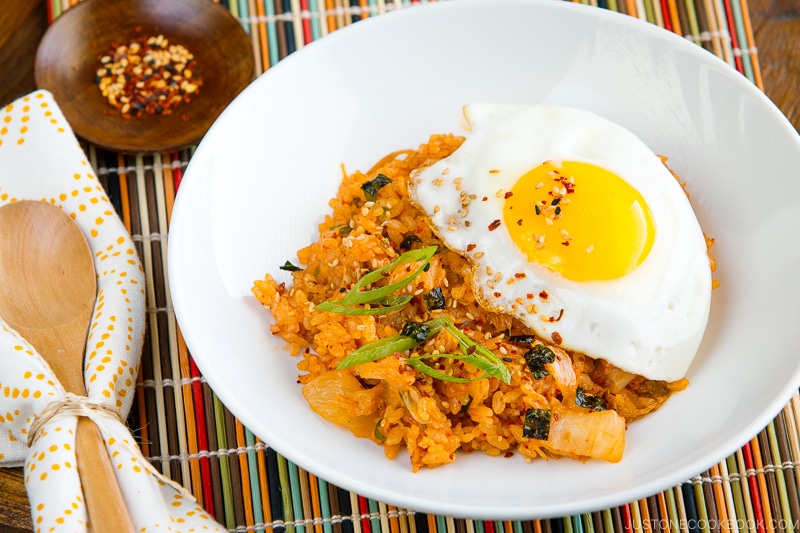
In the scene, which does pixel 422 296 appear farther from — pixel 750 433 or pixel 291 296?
pixel 750 433

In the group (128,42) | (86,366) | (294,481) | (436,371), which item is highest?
(128,42)

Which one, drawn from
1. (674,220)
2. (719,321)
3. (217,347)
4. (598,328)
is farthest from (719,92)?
(217,347)

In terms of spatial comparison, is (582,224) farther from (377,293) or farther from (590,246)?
(377,293)

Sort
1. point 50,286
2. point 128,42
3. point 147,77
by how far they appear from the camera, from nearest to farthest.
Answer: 1. point 50,286
2. point 147,77
3. point 128,42

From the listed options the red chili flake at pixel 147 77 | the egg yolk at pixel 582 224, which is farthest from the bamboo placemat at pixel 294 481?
the egg yolk at pixel 582 224

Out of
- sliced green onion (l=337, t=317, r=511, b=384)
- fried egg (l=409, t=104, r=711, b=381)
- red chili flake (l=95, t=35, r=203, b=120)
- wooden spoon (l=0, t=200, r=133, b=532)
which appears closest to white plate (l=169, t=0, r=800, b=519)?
fried egg (l=409, t=104, r=711, b=381)

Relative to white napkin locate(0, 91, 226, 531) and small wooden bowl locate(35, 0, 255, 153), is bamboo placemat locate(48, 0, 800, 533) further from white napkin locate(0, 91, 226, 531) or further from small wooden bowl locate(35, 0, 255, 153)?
small wooden bowl locate(35, 0, 255, 153)

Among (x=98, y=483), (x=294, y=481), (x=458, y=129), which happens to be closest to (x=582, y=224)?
(x=458, y=129)
